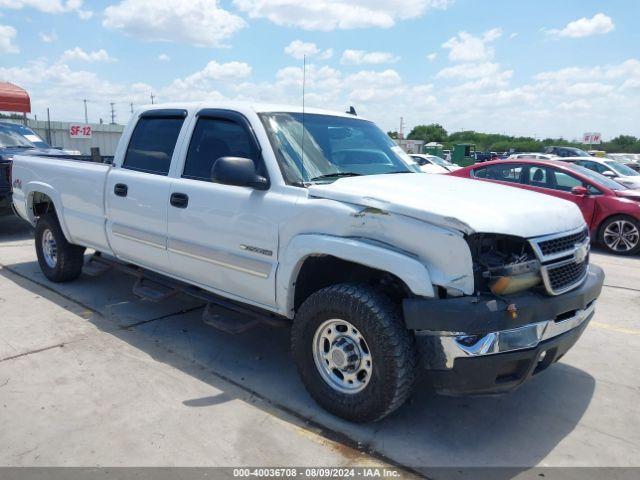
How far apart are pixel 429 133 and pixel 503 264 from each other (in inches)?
3804

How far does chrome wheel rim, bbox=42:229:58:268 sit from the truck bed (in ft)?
1.34

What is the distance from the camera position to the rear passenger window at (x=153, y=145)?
450 cm

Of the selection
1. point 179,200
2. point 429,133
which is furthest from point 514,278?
point 429,133

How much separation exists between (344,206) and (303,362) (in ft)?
3.48

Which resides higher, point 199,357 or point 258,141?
point 258,141

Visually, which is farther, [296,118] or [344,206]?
[296,118]

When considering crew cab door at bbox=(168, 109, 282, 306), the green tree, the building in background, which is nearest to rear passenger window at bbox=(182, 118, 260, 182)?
crew cab door at bbox=(168, 109, 282, 306)

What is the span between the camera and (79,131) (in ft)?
81.8

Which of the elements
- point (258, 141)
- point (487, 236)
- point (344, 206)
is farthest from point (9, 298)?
point (487, 236)

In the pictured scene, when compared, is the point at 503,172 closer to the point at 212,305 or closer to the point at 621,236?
the point at 621,236

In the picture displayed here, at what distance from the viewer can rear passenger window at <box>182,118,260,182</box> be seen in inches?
156

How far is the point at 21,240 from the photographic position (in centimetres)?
884

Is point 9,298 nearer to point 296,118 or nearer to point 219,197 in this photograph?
point 219,197

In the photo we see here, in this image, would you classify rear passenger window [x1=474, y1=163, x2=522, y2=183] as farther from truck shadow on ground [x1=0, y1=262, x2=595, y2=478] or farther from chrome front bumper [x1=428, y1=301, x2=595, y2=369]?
chrome front bumper [x1=428, y1=301, x2=595, y2=369]
